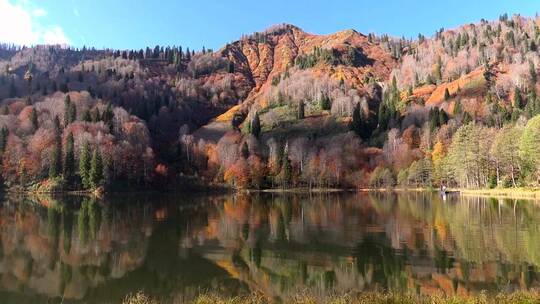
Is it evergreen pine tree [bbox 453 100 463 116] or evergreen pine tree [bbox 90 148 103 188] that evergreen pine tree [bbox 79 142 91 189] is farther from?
evergreen pine tree [bbox 453 100 463 116]

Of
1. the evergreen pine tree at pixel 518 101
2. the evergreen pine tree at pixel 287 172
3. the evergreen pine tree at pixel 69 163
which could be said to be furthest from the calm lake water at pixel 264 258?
the evergreen pine tree at pixel 518 101

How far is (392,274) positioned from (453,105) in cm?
18599

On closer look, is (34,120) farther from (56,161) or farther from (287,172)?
(287,172)

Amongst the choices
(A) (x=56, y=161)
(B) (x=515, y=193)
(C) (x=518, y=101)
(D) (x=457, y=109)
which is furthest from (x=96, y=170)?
(C) (x=518, y=101)

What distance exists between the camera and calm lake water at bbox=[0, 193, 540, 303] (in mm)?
23047

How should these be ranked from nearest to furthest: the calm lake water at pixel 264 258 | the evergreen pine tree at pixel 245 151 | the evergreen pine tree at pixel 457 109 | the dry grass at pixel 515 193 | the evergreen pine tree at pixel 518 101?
the calm lake water at pixel 264 258
the dry grass at pixel 515 193
the evergreen pine tree at pixel 245 151
the evergreen pine tree at pixel 518 101
the evergreen pine tree at pixel 457 109

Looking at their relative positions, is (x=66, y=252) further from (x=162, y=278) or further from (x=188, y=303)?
(x=188, y=303)

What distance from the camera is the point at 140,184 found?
145625 millimetres

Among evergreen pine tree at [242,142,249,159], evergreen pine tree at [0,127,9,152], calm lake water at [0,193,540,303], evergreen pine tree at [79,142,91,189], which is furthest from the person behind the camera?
evergreen pine tree at [242,142,249,159]

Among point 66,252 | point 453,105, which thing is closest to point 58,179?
point 66,252

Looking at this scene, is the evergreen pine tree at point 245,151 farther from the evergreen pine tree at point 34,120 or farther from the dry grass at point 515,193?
the dry grass at point 515,193

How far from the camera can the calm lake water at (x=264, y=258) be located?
2305 centimetres

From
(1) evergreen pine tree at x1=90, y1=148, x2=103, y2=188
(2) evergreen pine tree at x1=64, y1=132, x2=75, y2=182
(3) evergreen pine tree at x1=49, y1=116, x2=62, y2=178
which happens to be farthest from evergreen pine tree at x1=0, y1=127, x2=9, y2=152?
(1) evergreen pine tree at x1=90, y1=148, x2=103, y2=188

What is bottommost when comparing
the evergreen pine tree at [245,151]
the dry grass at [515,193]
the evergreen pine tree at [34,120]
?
the dry grass at [515,193]
